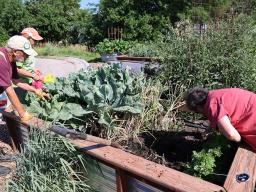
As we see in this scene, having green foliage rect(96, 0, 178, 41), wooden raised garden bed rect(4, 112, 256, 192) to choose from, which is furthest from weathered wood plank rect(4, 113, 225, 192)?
green foliage rect(96, 0, 178, 41)

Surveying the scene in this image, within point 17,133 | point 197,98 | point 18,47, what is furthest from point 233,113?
point 17,133

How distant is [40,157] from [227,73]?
2417 millimetres

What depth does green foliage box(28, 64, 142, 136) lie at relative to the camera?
4.28 m

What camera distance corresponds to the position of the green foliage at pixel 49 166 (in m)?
3.62

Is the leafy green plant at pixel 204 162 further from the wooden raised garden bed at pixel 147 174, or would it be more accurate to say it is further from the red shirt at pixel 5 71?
the red shirt at pixel 5 71

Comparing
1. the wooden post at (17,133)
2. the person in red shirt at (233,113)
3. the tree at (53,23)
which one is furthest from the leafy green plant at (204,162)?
the tree at (53,23)

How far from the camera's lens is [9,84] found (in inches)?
173

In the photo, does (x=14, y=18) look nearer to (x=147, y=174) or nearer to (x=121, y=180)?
(x=121, y=180)

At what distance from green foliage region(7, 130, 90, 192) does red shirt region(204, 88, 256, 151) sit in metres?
1.23

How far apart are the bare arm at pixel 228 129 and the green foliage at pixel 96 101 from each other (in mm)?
1286

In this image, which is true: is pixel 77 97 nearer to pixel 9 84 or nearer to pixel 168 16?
pixel 9 84

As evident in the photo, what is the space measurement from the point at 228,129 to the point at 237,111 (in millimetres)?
219

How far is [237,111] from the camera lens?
3.30 meters

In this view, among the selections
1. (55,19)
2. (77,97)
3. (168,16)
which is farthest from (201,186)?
(55,19)
